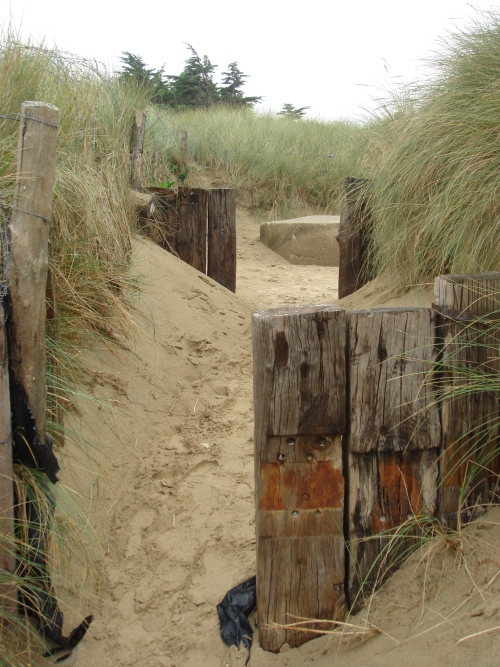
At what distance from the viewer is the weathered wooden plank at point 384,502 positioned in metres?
2.12

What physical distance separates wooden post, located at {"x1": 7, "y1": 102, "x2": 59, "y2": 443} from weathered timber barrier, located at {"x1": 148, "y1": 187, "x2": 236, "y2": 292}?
3.63m

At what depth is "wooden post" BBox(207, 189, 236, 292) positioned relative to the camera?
602cm

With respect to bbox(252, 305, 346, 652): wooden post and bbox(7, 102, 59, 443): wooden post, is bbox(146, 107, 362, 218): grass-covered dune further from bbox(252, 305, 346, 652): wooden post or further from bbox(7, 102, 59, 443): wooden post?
bbox(252, 305, 346, 652): wooden post

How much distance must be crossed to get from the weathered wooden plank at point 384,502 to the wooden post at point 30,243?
45.4 inches

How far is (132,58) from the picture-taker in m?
13.2

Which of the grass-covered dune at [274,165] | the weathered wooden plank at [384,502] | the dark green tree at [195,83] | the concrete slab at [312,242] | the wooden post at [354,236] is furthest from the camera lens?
the dark green tree at [195,83]

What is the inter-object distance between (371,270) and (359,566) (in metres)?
3.83

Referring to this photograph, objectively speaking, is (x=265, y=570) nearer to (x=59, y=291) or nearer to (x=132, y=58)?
(x=59, y=291)

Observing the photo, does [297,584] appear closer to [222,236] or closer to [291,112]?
[222,236]

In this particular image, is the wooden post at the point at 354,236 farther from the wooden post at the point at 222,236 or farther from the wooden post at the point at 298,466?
the wooden post at the point at 298,466

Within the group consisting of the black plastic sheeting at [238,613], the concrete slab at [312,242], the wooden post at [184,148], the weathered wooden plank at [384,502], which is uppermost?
the wooden post at [184,148]

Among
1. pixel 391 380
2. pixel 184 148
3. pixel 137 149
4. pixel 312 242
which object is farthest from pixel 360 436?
pixel 184 148

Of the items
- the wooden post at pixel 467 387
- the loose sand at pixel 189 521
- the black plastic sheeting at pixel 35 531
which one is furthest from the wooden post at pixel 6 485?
the wooden post at pixel 467 387

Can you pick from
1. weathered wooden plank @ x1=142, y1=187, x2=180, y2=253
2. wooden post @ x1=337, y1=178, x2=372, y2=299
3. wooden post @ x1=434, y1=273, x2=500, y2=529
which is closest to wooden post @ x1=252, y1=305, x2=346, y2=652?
wooden post @ x1=434, y1=273, x2=500, y2=529
